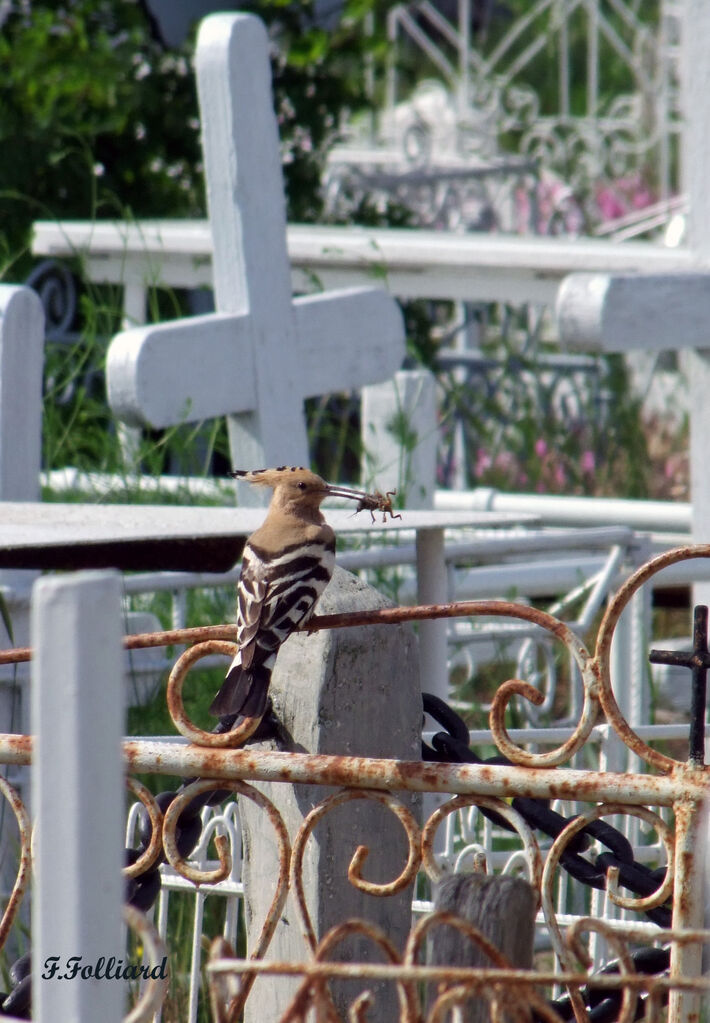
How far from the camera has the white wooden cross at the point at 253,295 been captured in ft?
10.6

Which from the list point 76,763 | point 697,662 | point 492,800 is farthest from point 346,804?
point 76,763

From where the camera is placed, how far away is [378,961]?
1834 mm

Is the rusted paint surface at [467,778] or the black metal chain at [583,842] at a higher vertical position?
the rusted paint surface at [467,778]

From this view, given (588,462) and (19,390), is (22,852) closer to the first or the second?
(19,390)

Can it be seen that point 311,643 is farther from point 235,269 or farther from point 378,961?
point 235,269

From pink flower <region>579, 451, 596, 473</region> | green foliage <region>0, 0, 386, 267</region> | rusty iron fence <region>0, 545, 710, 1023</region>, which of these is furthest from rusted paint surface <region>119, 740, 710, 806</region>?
pink flower <region>579, 451, 596, 473</region>

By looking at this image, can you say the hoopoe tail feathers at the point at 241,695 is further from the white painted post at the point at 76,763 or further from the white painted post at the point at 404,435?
the white painted post at the point at 404,435

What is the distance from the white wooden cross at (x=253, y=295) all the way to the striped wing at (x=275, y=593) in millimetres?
1156

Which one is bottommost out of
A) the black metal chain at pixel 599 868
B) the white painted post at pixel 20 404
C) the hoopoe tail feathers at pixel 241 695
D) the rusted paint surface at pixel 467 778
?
the black metal chain at pixel 599 868

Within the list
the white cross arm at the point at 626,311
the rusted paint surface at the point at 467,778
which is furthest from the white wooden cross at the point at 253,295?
the rusted paint surface at the point at 467,778

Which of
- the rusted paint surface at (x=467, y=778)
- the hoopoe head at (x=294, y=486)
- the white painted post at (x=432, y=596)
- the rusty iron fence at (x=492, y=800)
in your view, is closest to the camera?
the rusty iron fence at (x=492, y=800)

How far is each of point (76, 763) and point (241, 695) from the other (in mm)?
655

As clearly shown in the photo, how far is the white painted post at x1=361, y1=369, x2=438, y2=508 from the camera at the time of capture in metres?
3.90

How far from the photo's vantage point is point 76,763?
109 cm
